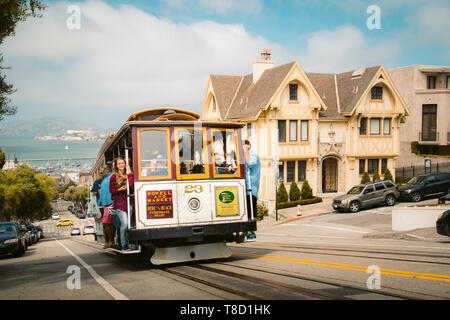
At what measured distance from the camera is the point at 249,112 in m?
34.5

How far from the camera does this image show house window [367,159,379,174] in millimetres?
36062

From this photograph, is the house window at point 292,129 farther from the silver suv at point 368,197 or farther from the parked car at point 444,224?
the parked car at point 444,224

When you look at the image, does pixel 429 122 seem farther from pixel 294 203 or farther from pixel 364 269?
pixel 364 269

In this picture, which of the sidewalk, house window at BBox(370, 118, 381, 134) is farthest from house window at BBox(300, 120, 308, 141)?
house window at BBox(370, 118, 381, 134)

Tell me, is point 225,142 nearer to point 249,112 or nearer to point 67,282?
point 67,282

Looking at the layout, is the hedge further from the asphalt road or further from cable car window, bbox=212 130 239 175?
cable car window, bbox=212 130 239 175

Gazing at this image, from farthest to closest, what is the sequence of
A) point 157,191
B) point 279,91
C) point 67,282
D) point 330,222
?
point 279,91
point 330,222
point 157,191
point 67,282

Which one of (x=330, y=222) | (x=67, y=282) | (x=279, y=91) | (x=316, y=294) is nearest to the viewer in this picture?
(x=316, y=294)

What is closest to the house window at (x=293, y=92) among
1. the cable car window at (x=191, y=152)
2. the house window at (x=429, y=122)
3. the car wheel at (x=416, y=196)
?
the car wheel at (x=416, y=196)

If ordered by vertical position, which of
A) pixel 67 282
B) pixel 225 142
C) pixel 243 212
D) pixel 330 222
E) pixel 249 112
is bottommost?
pixel 330 222

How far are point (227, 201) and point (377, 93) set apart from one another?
1156 inches

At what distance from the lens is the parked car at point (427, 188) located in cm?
3012
